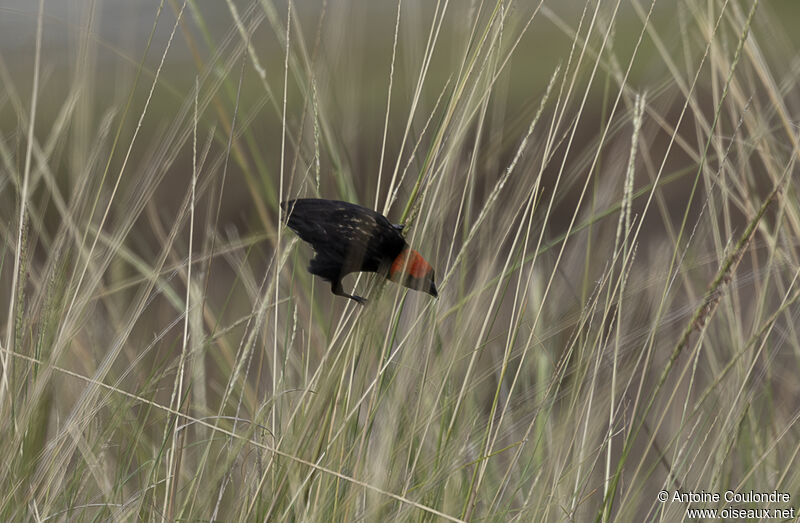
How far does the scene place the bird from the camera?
1.14m

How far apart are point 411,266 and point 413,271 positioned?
0.01m

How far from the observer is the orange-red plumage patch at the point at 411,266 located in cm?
113

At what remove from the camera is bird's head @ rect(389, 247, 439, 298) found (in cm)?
113

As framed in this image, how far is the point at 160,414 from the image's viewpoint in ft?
4.58

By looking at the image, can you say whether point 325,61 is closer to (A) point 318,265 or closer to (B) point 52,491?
(A) point 318,265

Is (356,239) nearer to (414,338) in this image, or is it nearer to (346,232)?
(346,232)

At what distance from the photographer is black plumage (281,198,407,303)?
114cm

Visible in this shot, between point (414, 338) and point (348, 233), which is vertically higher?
point (348, 233)

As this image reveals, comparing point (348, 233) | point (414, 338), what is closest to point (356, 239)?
point (348, 233)

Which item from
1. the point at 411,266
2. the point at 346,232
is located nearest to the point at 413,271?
the point at 411,266

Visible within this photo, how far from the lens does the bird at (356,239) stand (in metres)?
1.14

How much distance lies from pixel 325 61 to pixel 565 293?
2.25 ft

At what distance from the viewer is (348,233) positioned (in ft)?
3.79

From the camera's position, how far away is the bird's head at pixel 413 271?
1.13 metres
